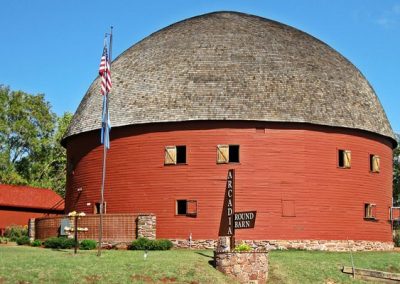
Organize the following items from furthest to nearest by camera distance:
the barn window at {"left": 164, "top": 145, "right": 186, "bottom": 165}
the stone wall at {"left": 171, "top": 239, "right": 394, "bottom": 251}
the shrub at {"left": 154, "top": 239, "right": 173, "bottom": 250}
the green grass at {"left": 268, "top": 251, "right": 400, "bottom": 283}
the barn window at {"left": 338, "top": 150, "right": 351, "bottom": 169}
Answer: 1. the barn window at {"left": 338, "top": 150, "right": 351, "bottom": 169}
2. the barn window at {"left": 164, "top": 145, "right": 186, "bottom": 165}
3. the stone wall at {"left": 171, "top": 239, "right": 394, "bottom": 251}
4. the shrub at {"left": 154, "top": 239, "right": 173, "bottom": 250}
5. the green grass at {"left": 268, "top": 251, "right": 400, "bottom": 283}

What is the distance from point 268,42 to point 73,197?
13.1 meters

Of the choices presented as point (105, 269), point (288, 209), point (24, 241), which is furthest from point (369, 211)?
point (105, 269)

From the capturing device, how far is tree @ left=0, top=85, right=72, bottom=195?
59938 mm

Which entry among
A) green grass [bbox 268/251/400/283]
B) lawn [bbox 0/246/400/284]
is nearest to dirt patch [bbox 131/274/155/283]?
lawn [bbox 0/246/400/284]

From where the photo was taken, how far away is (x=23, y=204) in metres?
51.2

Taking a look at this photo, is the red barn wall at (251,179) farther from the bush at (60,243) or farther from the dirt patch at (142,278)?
the dirt patch at (142,278)

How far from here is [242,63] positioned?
35.0 meters

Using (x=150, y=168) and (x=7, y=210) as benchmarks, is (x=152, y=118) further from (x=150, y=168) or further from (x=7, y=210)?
(x=7, y=210)

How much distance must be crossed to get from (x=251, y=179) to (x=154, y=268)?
1064cm

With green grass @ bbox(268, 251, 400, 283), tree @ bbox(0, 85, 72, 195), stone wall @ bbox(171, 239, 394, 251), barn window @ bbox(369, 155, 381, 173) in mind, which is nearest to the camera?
green grass @ bbox(268, 251, 400, 283)

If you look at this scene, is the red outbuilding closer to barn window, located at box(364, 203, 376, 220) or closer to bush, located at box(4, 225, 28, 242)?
bush, located at box(4, 225, 28, 242)

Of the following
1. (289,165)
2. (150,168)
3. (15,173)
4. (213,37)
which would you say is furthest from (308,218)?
(15,173)

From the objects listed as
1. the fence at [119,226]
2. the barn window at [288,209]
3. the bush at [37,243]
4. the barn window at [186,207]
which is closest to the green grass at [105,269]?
the fence at [119,226]

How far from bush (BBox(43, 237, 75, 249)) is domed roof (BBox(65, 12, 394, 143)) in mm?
6292
